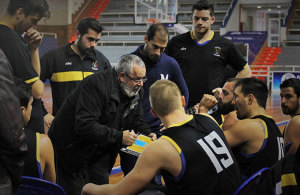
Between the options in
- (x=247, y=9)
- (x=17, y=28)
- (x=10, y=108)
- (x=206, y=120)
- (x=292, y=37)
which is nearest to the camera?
(x=10, y=108)

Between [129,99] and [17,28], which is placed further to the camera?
[129,99]

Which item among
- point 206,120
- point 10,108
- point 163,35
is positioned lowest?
point 206,120

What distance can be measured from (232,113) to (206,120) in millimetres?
1491

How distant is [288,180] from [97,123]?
1.23 m

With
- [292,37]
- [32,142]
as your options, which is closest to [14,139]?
[32,142]

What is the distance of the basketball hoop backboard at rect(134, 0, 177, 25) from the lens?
18047mm

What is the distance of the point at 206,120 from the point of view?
2.19 m

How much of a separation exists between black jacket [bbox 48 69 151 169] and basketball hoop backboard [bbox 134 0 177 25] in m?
15.1

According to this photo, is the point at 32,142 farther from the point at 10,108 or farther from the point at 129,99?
the point at 129,99

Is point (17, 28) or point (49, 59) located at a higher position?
point (17, 28)

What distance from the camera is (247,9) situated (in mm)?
23828

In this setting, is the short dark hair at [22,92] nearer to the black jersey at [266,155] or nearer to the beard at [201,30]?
the black jersey at [266,155]

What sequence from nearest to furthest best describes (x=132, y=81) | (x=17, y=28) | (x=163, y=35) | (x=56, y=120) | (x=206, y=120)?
(x=206, y=120) → (x=17, y=28) → (x=132, y=81) → (x=56, y=120) → (x=163, y=35)

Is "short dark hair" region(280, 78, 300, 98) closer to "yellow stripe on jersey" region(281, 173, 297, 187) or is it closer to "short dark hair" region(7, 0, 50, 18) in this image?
"yellow stripe on jersey" region(281, 173, 297, 187)
